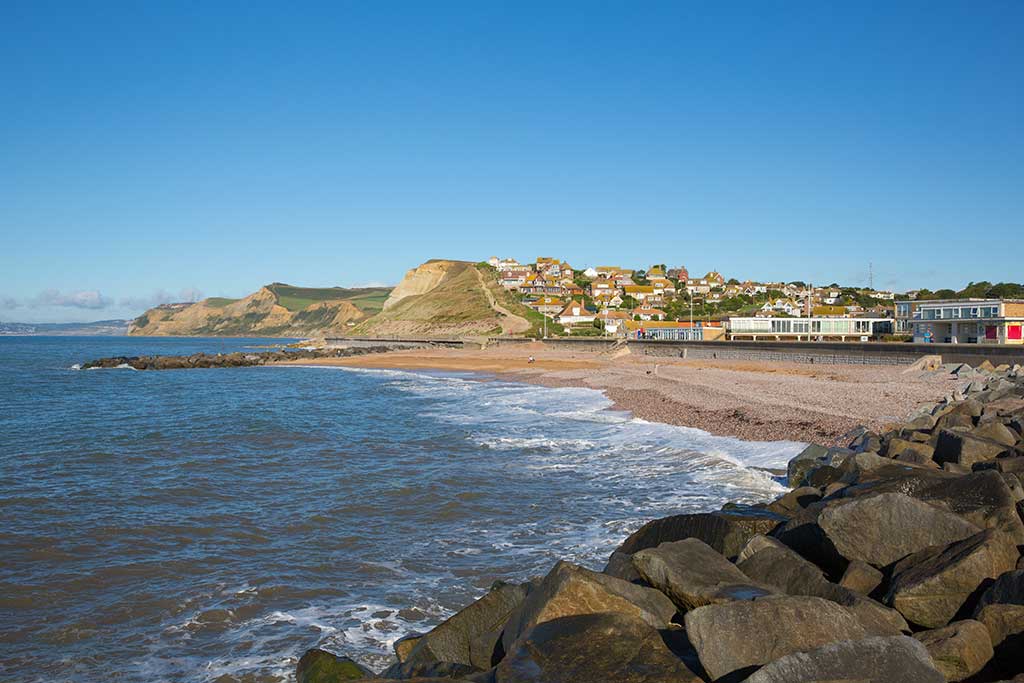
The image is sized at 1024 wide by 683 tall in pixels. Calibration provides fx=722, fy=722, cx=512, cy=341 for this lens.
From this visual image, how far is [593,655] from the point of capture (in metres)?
4.21

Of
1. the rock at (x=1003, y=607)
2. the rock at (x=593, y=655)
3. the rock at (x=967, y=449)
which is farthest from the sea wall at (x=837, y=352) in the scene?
the rock at (x=593, y=655)

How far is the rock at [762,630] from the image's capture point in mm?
4031

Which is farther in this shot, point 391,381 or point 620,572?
point 391,381

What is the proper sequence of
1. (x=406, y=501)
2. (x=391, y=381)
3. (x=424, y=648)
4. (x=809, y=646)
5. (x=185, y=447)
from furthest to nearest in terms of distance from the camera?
(x=391, y=381), (x=185, y=447), (x=406, y=501), (x=424, y=648), (x=809, y=646)

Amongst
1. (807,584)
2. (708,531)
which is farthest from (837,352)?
(807,584)

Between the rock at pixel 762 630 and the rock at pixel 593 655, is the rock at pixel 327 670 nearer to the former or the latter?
the rock at pixel 593 655

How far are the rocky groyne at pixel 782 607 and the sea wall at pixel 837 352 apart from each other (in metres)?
32.0

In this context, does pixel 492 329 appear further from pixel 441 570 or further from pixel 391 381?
pixel 441 570

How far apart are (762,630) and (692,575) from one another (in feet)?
4.15

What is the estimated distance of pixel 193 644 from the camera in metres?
7.59

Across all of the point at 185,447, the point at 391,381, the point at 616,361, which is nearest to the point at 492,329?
the point at 616,361

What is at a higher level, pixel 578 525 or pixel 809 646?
pixel 809 646

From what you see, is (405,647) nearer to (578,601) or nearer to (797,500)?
(578,601)

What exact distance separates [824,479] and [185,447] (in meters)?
17.1
